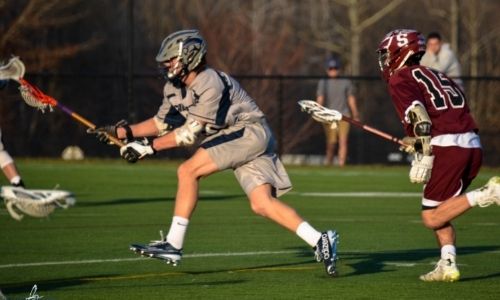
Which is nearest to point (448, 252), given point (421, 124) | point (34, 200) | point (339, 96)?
point (421, 124)

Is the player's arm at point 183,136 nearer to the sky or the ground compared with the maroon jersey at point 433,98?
nearer to the ground

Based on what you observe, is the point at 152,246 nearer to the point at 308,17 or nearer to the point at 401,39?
the point at 401,39

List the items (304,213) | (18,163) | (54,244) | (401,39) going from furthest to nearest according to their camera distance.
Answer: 1. (18,163)
2. (304,213)
3. (54,244)
4. (401,39)

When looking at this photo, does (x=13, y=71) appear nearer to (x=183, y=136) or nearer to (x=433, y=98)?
(x=183, y=136)

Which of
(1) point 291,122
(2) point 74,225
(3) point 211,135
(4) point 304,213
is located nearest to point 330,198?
(4) point 304,213

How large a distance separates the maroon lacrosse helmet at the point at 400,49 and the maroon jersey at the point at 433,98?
0.50 feet

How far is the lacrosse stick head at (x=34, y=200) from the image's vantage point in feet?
31.4

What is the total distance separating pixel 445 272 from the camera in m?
10.9

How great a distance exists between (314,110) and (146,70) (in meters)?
29.6

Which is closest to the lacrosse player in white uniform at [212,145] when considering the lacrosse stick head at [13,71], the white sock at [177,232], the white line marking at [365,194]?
the white sock at [177,232]

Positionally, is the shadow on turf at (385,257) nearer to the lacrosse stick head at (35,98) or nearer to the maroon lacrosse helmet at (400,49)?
the maroon lacrosse helmet at (400,49)

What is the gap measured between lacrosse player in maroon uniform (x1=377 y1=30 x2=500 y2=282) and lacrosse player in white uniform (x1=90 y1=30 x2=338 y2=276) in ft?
2.83

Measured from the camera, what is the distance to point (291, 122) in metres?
36.3

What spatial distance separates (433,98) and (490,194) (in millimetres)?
887
